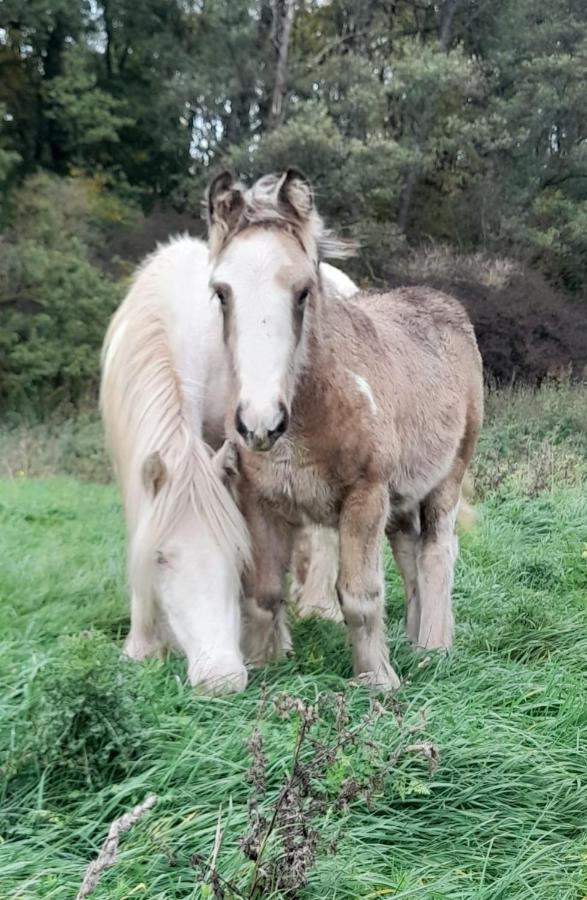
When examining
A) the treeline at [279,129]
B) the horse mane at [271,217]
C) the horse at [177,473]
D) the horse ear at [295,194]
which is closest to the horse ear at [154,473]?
the horse at [177,473]

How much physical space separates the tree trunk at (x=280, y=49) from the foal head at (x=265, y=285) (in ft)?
41.7

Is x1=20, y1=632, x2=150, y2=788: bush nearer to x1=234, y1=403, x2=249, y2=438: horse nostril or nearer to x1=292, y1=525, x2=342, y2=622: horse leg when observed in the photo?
x1=234, y1=403, x2=249, y2=438: horse nostril

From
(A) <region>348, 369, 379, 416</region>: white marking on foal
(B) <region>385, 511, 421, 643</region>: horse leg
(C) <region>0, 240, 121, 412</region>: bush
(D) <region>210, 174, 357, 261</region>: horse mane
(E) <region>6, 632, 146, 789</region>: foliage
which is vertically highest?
(D) <region>210, 174, 357, 261</region>: horse mane

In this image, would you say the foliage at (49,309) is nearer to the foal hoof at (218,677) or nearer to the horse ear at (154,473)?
the horse ear at (154,473)

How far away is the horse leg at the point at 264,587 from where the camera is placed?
3.22 meters

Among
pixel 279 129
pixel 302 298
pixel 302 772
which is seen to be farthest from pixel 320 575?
pixel 279 129

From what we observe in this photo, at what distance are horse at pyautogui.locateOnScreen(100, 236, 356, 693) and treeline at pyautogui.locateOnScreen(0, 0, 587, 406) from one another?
9.83 meters

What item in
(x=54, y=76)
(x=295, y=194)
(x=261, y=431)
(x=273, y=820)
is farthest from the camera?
(x=54, y=76)

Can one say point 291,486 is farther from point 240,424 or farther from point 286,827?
point 286,827

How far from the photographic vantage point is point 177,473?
3.06 m

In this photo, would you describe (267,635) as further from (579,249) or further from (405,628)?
(579,249)

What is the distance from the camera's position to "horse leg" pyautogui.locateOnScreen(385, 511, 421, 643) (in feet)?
13.4

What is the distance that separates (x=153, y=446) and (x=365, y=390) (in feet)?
2.71

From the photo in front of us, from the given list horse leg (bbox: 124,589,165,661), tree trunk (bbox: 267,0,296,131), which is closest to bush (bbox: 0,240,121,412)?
tree trunk (bbox: 267,0,296,131)
